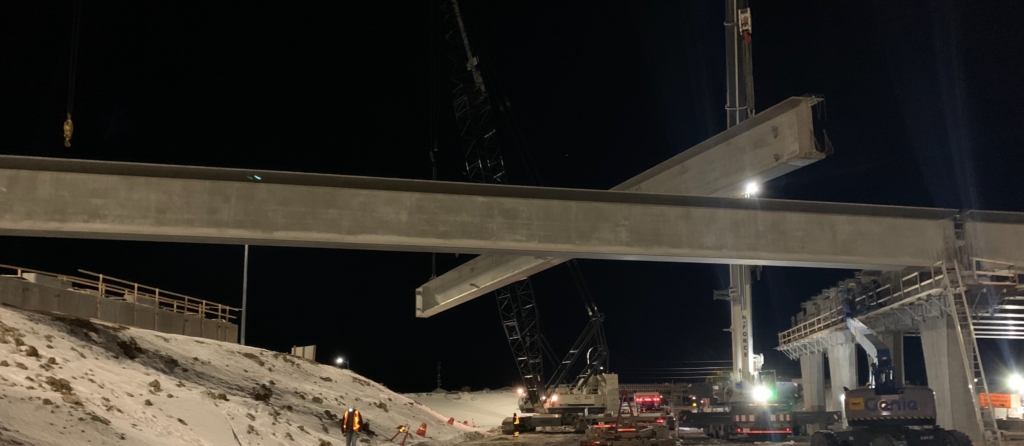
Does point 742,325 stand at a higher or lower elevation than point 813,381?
higher

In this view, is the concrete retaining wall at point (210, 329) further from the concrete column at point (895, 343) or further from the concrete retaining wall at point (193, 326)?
the concrete column at point (895, 343)

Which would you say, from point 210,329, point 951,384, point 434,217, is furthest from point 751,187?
point 210,329

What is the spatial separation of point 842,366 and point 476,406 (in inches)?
1073

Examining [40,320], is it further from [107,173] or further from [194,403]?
[107,173]

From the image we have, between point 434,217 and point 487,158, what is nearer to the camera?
point 434,217

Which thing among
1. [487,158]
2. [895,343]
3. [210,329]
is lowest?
[895,343]

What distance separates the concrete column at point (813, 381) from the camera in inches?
1813

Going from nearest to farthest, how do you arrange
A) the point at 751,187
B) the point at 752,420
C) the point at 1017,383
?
the point at 751,187 < the point at 752,420 < the point at 1017,383

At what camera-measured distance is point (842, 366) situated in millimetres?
38156

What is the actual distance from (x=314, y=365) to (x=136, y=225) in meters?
19.1

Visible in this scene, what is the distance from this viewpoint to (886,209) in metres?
19.9

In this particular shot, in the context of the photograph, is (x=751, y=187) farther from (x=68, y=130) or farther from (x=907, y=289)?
(x=68, y=130)

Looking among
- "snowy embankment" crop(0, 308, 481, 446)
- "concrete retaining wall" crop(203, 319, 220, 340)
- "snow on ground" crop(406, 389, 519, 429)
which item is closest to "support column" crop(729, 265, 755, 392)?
"snowy embankment" crop(0, 308, 481, 446)

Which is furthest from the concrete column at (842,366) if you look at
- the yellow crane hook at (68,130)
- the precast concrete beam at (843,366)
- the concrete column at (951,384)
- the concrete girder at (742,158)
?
the yellow crane hook at (68,130)
